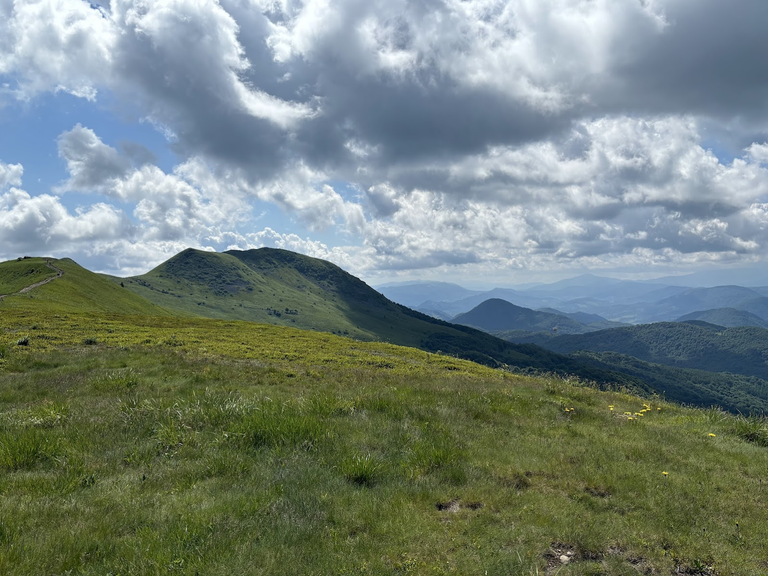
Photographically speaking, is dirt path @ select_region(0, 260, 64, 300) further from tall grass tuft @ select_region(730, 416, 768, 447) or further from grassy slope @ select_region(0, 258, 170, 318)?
tall grass tuft @ select_region(730, 416, 768, 447)

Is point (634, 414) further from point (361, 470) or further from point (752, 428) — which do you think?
point (361, 470)

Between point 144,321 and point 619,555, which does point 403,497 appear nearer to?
point 619,555

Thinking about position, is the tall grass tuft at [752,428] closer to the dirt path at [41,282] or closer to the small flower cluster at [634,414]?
the small flower cluster at [634,414]

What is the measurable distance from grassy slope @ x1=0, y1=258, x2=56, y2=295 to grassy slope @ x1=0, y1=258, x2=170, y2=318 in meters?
3.87

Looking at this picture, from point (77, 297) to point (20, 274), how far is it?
3320 centimetres

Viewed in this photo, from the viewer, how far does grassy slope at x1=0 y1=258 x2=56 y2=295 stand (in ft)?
302

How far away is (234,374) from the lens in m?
19.3

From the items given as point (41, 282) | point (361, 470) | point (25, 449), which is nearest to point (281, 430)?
point (361, 470)

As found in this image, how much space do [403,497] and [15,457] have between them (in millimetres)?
8120

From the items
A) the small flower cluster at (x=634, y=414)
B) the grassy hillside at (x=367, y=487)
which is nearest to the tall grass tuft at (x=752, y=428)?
the grassy hillside at (x=367, y=487)

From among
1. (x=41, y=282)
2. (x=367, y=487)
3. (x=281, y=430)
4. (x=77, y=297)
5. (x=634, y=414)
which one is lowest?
(x=634, y=414)

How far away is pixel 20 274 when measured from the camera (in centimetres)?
10519

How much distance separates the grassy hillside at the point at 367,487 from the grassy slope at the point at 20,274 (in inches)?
4187

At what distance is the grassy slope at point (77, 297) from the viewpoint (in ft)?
213
